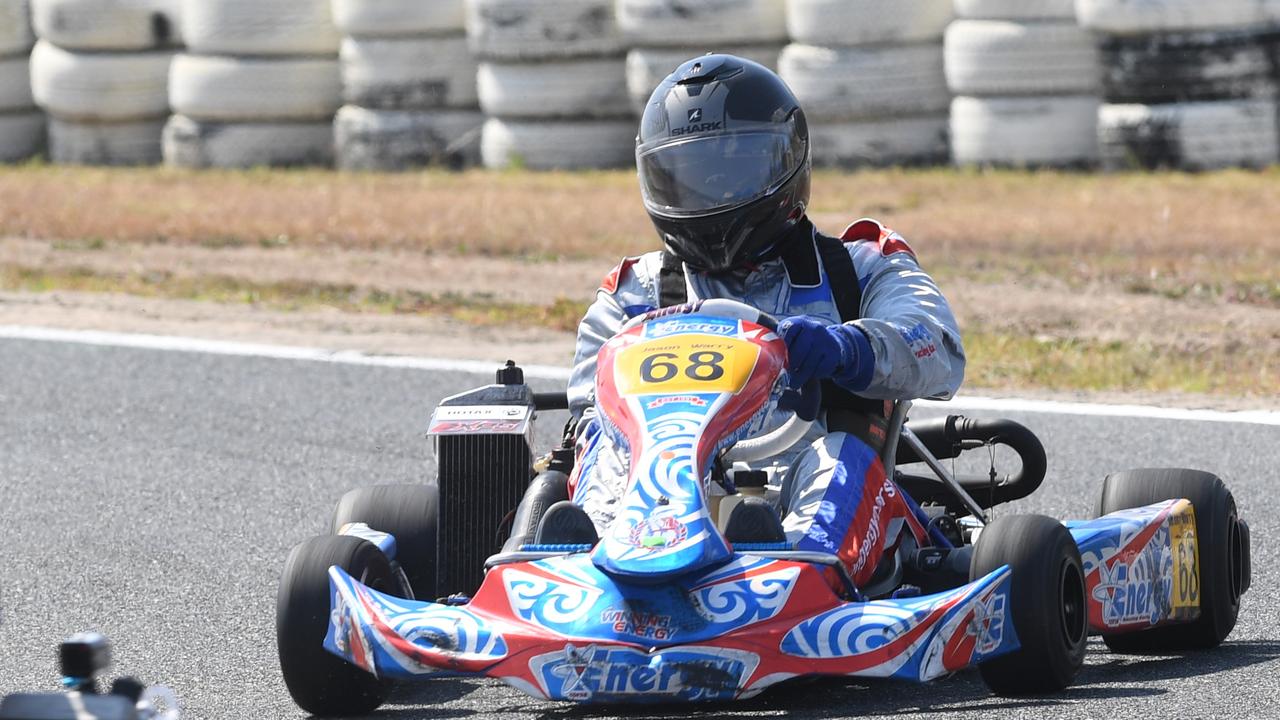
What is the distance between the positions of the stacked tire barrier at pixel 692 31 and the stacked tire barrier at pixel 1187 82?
1.82 m

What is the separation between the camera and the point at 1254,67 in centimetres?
1114

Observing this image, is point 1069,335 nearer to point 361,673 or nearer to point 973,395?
point 973,395

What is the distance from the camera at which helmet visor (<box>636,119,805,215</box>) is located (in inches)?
173

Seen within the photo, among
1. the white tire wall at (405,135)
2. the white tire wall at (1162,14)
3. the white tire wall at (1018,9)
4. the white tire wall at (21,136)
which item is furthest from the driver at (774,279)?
the white tire wall at (21,136)

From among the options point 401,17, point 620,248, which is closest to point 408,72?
point 401,17

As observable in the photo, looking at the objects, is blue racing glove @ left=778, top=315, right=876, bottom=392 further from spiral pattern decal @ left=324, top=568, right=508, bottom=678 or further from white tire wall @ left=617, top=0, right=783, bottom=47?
white tire wall @ left=617, top=0, right=783, bottom=47

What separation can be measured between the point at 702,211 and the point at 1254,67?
748cm

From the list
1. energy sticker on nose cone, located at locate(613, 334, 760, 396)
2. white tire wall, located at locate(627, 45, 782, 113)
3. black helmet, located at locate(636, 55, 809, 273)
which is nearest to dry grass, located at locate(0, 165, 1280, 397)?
white tire wall, located at locate(627, 45, 782, 113)

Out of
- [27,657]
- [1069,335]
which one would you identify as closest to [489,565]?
[27,657]

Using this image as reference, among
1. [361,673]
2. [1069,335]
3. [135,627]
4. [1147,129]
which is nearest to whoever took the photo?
[361,673]

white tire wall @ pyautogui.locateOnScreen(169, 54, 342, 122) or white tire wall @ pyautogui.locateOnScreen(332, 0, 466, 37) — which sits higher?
white tire wall @ pyautogui.locateOnScreen(332, 0, 466, 37)

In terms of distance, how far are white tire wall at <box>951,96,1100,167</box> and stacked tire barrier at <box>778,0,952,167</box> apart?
0.21m

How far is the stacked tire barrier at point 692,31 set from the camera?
12258mm

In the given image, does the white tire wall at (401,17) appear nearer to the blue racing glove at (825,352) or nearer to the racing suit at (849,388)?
the racing suit at (849,388)
